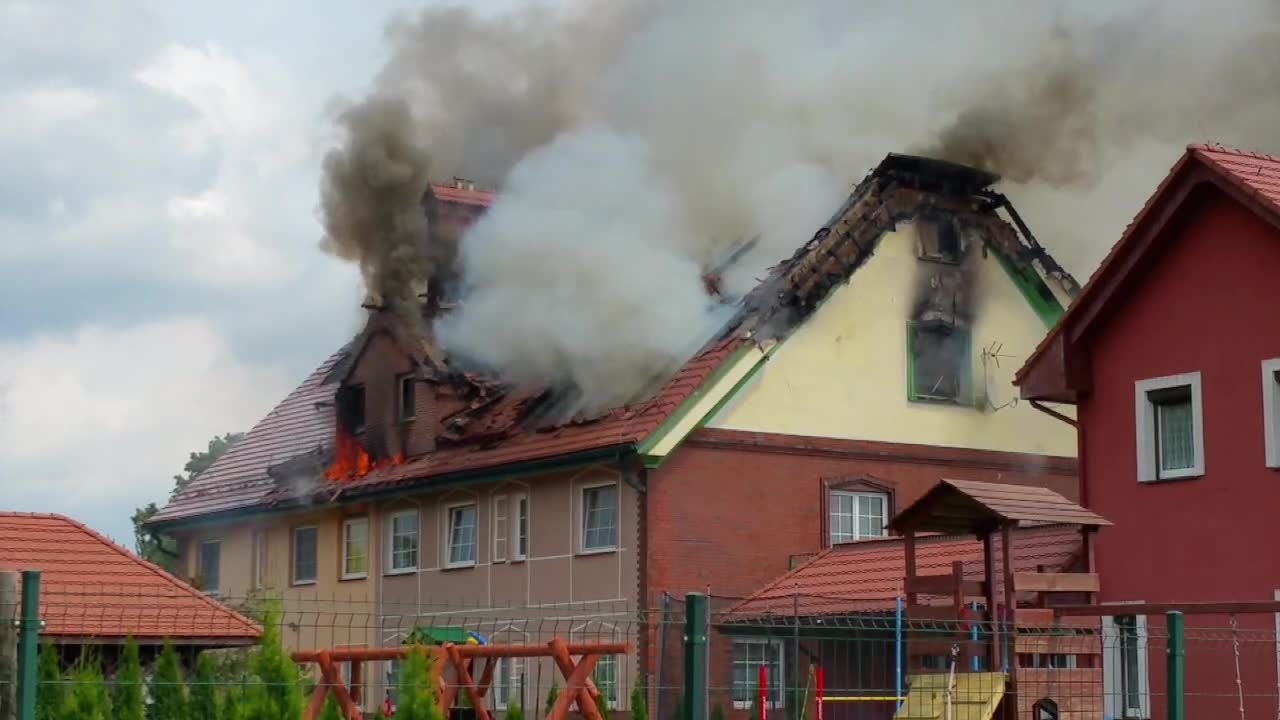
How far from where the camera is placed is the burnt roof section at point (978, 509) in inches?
824

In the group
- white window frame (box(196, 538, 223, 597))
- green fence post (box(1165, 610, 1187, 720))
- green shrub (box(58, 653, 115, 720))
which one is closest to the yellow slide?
green fence post (box(1165, 610, 1187, 720))

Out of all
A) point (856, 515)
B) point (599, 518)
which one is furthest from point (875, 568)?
point (599, 518)

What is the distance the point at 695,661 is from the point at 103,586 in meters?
13.0

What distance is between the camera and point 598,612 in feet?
110

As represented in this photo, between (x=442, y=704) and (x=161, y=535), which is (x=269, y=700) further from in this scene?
(x=161, y=535)

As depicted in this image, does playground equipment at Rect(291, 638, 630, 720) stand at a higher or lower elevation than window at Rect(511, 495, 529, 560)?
lower

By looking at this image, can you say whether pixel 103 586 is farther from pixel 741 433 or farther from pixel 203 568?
pixel 203 568

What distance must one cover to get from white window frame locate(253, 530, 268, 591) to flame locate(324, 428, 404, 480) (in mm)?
3260

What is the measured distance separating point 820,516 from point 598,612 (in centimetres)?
422

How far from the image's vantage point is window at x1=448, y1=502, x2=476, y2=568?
37.6 meters

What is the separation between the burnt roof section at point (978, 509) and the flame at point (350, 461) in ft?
65.3

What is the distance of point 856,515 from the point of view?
35.0 meters

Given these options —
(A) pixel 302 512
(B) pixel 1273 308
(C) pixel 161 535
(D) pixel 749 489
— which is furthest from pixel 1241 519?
(C) pixel 161 535

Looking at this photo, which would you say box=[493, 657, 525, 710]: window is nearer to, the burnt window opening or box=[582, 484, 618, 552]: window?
box=[582, 484, 618, 552]: window
